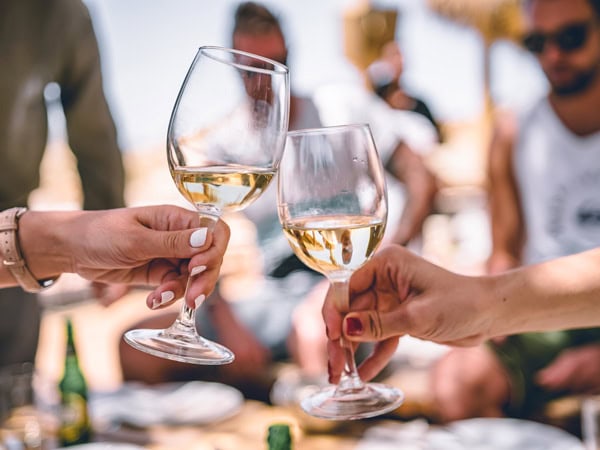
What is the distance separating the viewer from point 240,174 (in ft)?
2.35

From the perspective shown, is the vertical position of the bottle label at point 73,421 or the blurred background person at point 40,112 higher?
the blurred background person at point 40,112

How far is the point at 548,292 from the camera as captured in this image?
96cm

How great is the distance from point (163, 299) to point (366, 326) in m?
0.26

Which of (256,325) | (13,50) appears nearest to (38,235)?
(13,50)

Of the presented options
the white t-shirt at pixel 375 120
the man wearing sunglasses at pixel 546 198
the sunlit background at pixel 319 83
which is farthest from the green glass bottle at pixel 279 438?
the white t-shirt at pixel 375 120

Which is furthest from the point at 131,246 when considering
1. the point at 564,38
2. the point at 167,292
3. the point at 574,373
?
the point at 564,38

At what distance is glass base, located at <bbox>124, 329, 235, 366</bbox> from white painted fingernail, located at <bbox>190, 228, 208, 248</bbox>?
11 cm

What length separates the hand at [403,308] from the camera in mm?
869

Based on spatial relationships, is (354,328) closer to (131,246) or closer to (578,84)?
(131,246)

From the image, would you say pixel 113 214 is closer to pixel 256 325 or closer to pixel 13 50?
pixel 13 50

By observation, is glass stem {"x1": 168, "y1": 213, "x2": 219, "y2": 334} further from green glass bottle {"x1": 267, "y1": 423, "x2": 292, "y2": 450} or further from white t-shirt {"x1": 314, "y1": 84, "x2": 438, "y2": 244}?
white t-shirt {"x1": 314, "y1": 84, "x2": 438, "y2": 244}

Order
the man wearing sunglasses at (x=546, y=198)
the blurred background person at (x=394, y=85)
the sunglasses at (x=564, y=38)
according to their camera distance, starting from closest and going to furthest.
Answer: the man wearing sunglasses at (x=546, y=198), the sunglasses at (x=564, y=38), the blurred background person at (x=394, y=85)

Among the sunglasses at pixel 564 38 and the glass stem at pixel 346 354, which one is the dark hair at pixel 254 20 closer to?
the sunglasses at pixel 564 38

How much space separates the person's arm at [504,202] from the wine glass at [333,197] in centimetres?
181
